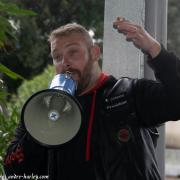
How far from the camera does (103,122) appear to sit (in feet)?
9.07

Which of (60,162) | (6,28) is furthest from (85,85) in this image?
→ (6,28)

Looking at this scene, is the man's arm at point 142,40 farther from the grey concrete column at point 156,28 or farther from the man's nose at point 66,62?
the grey concrete column at point 156,28

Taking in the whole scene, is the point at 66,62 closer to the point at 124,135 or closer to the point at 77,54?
the point at 77,54

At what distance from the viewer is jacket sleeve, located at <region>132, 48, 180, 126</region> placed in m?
2.70

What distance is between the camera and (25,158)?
113 inches

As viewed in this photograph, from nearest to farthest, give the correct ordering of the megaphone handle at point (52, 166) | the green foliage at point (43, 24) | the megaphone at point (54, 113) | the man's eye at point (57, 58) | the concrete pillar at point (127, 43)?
the megaphone at point (54, 113) < the megaphone handle at point (52, 166) < the man's eye at point (57, 58) < the concrete pillar at point (127, 43) < the green foliage at point (43, 24)

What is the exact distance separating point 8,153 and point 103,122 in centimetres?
47

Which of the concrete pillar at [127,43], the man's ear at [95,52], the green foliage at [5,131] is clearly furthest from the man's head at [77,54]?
the green foliage at [5,131]

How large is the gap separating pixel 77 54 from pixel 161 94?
42cm

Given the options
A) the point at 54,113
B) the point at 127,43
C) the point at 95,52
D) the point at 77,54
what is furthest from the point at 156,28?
the point at 54,113

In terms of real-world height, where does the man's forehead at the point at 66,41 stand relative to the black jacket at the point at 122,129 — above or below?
above

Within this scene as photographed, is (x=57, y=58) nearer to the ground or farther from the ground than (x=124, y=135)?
farther from the ground

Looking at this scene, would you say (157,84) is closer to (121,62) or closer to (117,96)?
(117,96)

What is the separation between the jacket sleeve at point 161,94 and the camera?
2701 millimetres
